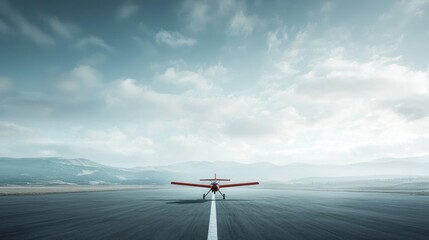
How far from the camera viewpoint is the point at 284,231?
31.3ft

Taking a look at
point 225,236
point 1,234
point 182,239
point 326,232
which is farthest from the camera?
point 326,232

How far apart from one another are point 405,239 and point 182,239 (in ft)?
25.3

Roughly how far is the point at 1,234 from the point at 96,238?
3.81 m

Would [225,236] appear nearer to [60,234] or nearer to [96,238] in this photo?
[96,238]

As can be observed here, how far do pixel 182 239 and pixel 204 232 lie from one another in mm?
1420

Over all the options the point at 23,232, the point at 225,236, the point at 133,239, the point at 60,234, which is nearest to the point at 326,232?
the point at 225,236

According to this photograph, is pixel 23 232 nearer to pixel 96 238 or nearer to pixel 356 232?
pixel 96 238

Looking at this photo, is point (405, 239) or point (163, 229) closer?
point (405, 239)

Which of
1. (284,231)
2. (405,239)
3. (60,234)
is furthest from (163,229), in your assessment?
(405,239)

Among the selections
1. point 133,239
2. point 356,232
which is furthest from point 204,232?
point 356,232

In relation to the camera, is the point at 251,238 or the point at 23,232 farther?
the point at 23,232

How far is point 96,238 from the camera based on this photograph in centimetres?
797

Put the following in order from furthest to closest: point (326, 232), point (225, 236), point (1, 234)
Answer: point (326, 232) < point (1, 234) < point (225, 236)

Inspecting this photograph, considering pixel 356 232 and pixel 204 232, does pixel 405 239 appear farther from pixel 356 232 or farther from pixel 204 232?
pixel 204 232
